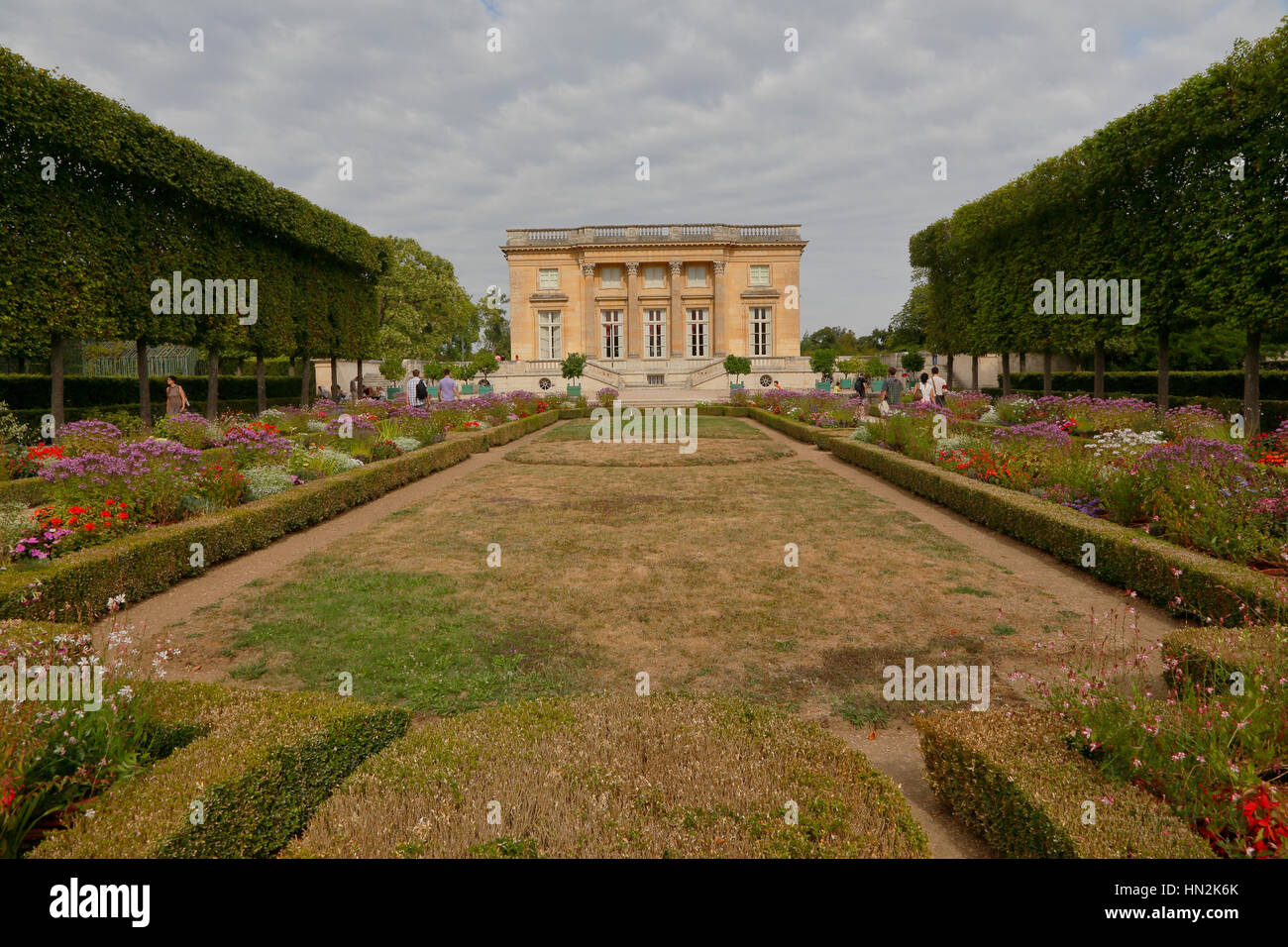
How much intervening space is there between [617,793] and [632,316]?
49.4 metres

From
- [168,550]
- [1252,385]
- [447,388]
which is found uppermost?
[447,388]

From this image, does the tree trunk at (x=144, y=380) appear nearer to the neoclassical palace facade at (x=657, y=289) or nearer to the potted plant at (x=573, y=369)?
the potted plant at (x=573, y=369)

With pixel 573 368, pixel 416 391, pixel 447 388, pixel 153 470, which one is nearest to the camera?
pixel 153 470

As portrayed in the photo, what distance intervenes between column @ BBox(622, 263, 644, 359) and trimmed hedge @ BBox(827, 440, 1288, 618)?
1614 inches

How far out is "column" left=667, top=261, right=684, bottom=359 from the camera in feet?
163

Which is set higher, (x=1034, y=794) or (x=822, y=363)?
(x=822, y=363)

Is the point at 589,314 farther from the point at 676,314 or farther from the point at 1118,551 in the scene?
the point at 1118,551

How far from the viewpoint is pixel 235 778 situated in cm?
248

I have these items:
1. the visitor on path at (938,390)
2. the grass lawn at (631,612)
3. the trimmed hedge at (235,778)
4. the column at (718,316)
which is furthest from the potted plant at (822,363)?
the trimmed hedge at (235,778)

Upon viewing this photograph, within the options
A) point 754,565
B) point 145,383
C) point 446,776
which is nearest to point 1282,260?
point 754,565

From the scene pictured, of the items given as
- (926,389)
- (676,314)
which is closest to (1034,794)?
(926,389)

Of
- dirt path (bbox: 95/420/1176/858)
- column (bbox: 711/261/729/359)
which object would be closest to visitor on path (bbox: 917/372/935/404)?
dirt path (bbox: 95/420/1176/858)

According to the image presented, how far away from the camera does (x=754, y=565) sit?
22.6 ft
